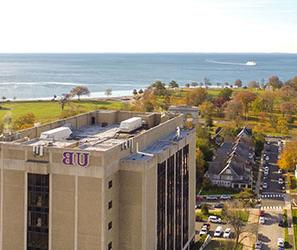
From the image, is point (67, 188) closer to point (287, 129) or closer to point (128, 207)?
point (128, 207)

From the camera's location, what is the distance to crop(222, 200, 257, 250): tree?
128ft

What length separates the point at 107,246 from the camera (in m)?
26.1

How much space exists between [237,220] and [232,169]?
56.5ft

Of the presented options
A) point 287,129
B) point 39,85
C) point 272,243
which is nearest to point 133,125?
point 272,243

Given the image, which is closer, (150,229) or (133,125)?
(150,229)

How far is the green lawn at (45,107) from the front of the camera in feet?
314

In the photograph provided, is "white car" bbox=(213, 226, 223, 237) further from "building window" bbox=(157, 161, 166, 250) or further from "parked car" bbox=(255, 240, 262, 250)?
"building window" bbox=(157, 161, 166, 250)

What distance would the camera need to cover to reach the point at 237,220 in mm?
39188

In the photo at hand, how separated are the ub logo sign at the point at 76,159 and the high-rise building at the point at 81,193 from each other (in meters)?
0.05

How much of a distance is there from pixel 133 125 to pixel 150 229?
8.69 meters

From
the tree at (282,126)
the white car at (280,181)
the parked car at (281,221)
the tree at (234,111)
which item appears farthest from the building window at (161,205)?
the tree at (234,111)

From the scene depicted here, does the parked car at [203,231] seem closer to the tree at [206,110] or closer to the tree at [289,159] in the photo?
the tree at [289,159]

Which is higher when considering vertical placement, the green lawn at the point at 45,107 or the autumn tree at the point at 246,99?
the autumn tree at the point at 246,99

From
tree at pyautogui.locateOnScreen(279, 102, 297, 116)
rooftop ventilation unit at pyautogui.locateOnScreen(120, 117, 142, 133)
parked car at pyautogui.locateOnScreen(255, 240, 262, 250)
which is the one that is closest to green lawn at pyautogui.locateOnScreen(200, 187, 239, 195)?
parked car at pyautogui.locateOnScreen(255, 240, 262, 250)
